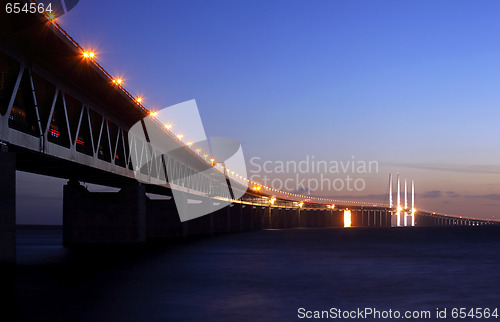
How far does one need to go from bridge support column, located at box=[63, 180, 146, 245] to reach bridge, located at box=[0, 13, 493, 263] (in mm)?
94

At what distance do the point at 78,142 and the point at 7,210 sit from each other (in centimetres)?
1985

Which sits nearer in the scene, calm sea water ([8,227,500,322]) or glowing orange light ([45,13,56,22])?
calm sea water ([8,227,500,322])

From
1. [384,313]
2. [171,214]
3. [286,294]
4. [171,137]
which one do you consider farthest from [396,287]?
[171,214]

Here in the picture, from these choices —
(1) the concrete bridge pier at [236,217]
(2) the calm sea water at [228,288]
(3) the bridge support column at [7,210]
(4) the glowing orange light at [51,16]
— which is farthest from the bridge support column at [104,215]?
(1) the concrete bridge pier at [236,217]

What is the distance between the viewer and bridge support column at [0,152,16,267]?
28719 mm

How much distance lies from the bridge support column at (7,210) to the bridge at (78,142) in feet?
0.14

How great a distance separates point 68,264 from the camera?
4262cm

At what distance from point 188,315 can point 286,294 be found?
675 centimetres

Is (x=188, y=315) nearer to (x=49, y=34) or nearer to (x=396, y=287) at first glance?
(x=396, y=287)

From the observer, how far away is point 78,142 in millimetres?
48406

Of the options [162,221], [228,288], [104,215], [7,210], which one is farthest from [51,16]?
[162,221]

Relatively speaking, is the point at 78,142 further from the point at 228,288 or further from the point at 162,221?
the point at 162,221

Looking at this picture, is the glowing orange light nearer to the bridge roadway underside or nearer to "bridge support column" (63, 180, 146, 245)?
the bridge roadway underside

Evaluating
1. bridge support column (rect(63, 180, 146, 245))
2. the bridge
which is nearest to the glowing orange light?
the bridge
